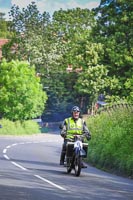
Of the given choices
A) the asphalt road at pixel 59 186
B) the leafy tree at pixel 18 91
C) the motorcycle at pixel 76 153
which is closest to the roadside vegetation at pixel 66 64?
the leafy tree at pixel 18 91

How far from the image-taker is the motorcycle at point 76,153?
1612 cm

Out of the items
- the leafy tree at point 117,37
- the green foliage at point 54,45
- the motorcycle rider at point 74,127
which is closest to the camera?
the motorcycle rider at point 74,127

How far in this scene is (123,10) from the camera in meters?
47.8

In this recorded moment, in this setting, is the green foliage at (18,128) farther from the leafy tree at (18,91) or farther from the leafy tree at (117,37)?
the leafy tree at (117,37)

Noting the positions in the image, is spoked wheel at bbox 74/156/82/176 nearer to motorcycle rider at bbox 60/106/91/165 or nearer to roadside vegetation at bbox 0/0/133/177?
motorcycle rider at bbox 60/106/91/165

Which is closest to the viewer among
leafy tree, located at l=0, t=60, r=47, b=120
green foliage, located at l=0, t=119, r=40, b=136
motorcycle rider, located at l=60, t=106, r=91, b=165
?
motorcycle rider, located at l=60, t=106, r=91, b=165

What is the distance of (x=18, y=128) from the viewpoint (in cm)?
5756

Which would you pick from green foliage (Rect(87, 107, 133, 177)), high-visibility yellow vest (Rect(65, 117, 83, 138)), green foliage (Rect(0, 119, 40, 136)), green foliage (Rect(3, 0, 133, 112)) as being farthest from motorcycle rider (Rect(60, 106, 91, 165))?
green foliage (Rect(3, 0, 133, 112))

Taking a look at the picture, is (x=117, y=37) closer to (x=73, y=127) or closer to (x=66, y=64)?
(x=66, y=64)

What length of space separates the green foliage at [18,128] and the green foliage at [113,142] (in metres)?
29.8

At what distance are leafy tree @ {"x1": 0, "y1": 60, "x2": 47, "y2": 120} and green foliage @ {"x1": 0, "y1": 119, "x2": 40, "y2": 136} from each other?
2.75ft

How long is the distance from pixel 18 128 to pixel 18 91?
3532 millimetres

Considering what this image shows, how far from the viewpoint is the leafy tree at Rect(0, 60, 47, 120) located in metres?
57.8

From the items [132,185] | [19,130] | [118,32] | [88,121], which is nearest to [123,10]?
[118,32]
